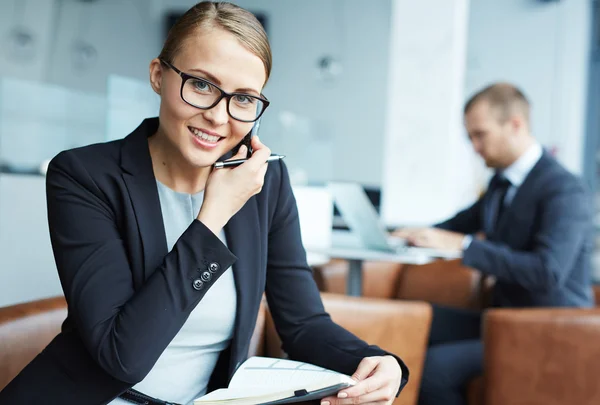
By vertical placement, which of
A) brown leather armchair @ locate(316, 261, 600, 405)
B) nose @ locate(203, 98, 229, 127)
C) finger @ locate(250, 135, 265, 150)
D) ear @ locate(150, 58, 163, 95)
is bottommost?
brown leather armchair @ locate(316, 261, 600, 405)

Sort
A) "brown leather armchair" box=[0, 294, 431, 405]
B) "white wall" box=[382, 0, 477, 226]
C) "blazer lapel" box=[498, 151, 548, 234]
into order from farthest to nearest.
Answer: "white wall" box=[382, 0, 477, 226] → "blazer lapel" box=[498, 151, 548, 234] → "brown leather armchair" box=[0, 294, 431, 405]

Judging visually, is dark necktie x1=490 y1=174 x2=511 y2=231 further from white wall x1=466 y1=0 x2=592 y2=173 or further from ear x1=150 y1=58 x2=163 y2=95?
white wall x1=466 y1=0 x2=592 y2=173

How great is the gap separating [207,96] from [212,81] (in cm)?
3

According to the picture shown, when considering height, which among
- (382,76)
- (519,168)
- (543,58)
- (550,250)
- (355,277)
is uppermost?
(543,58)

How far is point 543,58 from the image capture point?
20.8 ft

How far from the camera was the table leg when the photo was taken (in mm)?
3031

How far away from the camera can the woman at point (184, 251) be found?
114cm

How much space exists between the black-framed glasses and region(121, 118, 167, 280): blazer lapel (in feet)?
0.52

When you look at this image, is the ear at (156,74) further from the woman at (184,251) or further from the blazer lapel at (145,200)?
the blazer lapel at (145,200)

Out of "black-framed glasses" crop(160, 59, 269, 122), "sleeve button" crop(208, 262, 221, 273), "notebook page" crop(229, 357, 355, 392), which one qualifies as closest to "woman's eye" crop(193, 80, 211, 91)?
"black-framed glasses" crop(160, 59, 269, 122)

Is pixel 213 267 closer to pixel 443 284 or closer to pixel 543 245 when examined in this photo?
pixel 543 245

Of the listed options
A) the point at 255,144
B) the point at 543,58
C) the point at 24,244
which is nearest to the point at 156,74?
the point at 255,144

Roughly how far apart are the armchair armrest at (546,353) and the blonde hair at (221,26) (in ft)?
3.98

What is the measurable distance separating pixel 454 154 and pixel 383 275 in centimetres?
272
